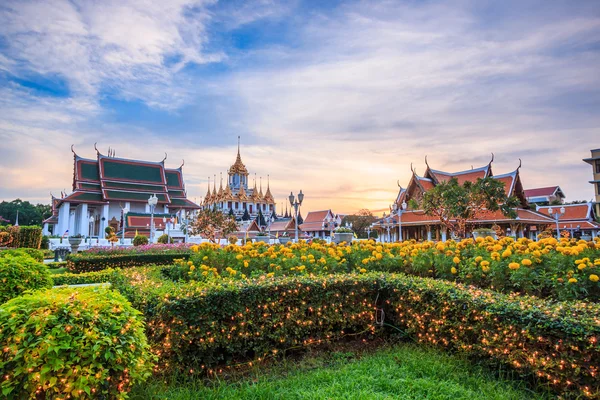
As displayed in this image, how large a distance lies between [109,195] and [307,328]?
1644 inches

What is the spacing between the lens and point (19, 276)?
204 inches

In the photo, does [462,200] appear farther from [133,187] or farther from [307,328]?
[133,187]

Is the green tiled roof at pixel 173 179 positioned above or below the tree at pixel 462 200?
above

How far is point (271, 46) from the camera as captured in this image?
38.0 feet

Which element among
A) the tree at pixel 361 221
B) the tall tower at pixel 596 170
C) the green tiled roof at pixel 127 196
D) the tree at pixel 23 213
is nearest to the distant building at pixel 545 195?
the tall tower at pixel 596 170

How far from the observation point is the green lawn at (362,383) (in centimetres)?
346

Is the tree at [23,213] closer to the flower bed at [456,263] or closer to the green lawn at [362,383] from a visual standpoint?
the flower bed at [456,263]

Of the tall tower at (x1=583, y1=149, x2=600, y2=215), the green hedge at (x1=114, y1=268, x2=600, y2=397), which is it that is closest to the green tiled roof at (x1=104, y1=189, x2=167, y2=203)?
the green hedge at (x1=114, y1=268, x2=600, y2=397)

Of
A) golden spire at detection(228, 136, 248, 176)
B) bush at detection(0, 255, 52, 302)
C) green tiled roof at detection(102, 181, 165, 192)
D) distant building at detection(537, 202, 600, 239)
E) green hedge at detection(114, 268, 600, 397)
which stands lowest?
green hedge at detection(114, 268, 600, 397)

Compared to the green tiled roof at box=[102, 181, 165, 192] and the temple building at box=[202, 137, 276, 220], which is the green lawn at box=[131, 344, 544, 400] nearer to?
the green tiled roof at box=[102, 181, 165, 192]

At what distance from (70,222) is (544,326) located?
4859 centimetres

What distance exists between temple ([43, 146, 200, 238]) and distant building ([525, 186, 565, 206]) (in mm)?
53833

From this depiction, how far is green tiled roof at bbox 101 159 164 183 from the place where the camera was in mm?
42906

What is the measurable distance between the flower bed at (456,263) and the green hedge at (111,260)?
776 centimetres
